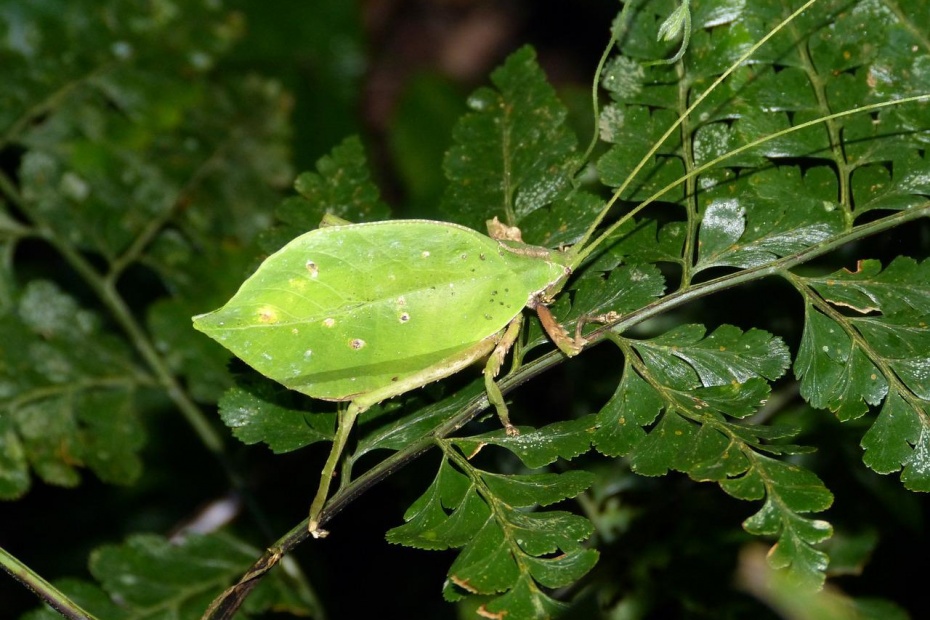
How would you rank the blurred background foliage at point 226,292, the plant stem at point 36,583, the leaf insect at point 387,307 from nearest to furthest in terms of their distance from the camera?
the plant stem at point 36,583, the leaf insect at point 387,307, the blurred background foliage at point 226,292

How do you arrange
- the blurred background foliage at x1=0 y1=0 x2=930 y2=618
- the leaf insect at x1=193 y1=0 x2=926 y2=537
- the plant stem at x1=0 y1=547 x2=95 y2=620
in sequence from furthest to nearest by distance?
the blurred background foliage at x1=0 y1=0 x2=930 y2=618
the leaf insect at x1=193 y1=0 x2=926 y2=537
the plant stem at x1=0 y1=547 x2=95 y2=620

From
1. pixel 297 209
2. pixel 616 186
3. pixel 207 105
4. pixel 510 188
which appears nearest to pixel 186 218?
pixel 207 105

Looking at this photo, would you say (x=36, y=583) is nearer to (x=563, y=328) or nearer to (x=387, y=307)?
(x=387, y=307)

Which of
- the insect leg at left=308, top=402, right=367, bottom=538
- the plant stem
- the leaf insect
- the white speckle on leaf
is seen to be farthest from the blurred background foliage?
the plant stem

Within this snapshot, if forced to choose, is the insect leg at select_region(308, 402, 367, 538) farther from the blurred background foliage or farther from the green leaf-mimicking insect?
the blurred background foliage

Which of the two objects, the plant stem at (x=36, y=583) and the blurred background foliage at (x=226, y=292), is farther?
the blurred background foliage at (x=226, y=292)

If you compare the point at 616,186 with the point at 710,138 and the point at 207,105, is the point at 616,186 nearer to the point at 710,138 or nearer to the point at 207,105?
the point at 710,138


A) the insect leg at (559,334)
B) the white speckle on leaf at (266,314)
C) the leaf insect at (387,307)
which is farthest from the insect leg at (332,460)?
the insect leg at (559,334)

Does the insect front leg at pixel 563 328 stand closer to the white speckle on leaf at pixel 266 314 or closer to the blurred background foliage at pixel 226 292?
the white speckle on leaf at pixel 266 314

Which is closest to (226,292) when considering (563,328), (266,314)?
(266,314)
